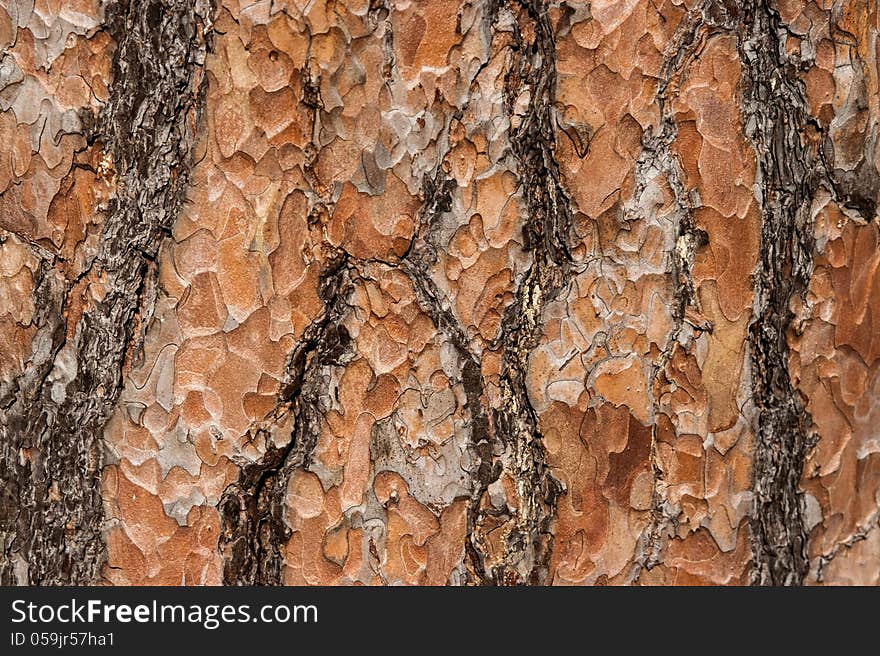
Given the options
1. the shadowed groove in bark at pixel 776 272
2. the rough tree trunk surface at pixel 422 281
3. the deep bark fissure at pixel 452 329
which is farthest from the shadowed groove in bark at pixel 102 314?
the shadowed groove in bark at pixel 776 272

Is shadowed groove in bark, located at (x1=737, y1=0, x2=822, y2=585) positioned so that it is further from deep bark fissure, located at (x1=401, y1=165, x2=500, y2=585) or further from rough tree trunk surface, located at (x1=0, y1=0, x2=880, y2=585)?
deep bark fissure, located at (x1=401, y1=165, x2=500, y2=585)

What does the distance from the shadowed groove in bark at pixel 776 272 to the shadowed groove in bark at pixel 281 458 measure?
0.90ft

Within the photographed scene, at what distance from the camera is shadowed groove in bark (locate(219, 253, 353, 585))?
51 cm

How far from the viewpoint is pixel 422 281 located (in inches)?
20.1

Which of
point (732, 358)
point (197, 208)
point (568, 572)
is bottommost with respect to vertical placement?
point (568, 572)

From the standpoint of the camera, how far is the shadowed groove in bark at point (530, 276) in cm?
50

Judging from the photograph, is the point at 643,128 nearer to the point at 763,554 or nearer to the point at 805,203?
the point at 805,203

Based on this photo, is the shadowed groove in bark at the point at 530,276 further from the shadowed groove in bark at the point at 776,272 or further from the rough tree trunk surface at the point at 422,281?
the shadowed groove in bark at the point at 776,272

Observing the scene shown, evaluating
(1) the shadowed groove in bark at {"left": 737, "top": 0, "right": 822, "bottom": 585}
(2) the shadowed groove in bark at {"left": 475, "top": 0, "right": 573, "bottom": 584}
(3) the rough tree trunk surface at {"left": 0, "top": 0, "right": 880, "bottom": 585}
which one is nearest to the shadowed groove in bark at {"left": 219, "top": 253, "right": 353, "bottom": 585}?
(3) the rough tree trunk surface at {"left": 0, "top": 0, "right": 880, "bottom": 585}

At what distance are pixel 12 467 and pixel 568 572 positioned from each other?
378 mm

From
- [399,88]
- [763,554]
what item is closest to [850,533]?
[763,554]

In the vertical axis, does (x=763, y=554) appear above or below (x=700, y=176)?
below

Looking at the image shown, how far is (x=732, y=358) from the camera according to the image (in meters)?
0.53

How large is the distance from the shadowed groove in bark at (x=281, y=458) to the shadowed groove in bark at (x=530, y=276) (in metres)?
0.11
